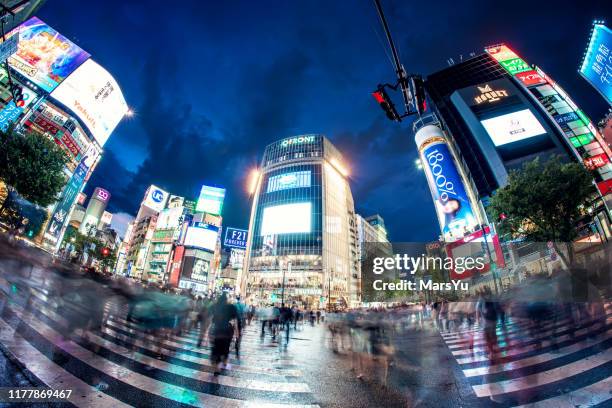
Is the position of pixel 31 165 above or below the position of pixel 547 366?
above

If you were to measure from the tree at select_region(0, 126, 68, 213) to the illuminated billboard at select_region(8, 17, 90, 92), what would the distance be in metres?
20.7

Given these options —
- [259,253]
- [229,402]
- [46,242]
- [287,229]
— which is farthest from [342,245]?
[229,402]

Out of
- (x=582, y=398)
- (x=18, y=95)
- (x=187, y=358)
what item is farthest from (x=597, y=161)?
(x=18, y=95)

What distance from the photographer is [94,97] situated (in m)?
41.2

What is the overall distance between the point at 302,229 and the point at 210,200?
2532 cm

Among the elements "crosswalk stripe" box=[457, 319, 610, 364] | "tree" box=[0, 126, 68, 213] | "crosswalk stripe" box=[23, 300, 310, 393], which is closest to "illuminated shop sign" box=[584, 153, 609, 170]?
"crosswalk stripe" box=[457, 319, 610, 364]

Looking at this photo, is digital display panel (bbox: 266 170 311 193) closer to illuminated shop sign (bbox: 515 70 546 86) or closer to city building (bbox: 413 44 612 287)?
city building (bbox: 413 44 612 287)

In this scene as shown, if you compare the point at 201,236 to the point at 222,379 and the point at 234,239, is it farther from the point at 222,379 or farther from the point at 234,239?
the point at 222,379

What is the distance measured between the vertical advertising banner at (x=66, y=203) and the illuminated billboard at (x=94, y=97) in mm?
8142

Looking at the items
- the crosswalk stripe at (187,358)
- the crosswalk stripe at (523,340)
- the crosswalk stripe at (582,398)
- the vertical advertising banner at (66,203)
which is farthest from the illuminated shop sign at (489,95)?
the vertical advertising banner at (66,203)

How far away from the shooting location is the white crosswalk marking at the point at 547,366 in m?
3.86

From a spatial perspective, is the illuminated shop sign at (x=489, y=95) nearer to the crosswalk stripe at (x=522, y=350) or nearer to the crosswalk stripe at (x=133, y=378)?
the crosswalk stripe at (x=522, y=350)

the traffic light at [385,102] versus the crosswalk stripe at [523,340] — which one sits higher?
the traffic light at [385,102]

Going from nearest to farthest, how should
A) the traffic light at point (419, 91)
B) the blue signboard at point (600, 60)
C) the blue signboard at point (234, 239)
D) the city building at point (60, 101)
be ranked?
the traffic light at point (419, 91)
the blue signboard at point (600, 60)
the blue signboard at point (234, 239)
the city building at point (60, 101)
